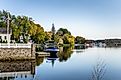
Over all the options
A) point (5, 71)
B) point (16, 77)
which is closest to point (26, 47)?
point (5, 71)

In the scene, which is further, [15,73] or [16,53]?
[16,53]

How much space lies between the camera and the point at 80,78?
28.9 meters

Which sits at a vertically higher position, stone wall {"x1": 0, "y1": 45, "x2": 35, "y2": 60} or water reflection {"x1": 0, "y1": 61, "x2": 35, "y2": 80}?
stone wall {"x1": 0, "y1": 45, "x2": 35, "y2": 60}

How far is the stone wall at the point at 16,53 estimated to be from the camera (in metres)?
40.9

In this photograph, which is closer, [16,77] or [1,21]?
[16,77]

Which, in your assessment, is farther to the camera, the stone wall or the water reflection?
the stone wall

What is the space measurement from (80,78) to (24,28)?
1525 inches

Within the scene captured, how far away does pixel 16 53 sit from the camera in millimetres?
41875

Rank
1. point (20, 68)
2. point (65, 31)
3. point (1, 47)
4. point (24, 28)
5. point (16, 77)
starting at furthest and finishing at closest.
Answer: point (65, 31) < point (24, 28) < point (1, 47) < point (20, 68) < point (16, 77)

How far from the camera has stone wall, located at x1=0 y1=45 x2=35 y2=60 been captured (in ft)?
134

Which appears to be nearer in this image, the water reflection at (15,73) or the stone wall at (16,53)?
the water reflection at (15,73)

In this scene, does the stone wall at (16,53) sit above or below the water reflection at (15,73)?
above

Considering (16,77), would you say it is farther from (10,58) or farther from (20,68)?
(10,58)

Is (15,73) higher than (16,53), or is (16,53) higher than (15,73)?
(16,53)
